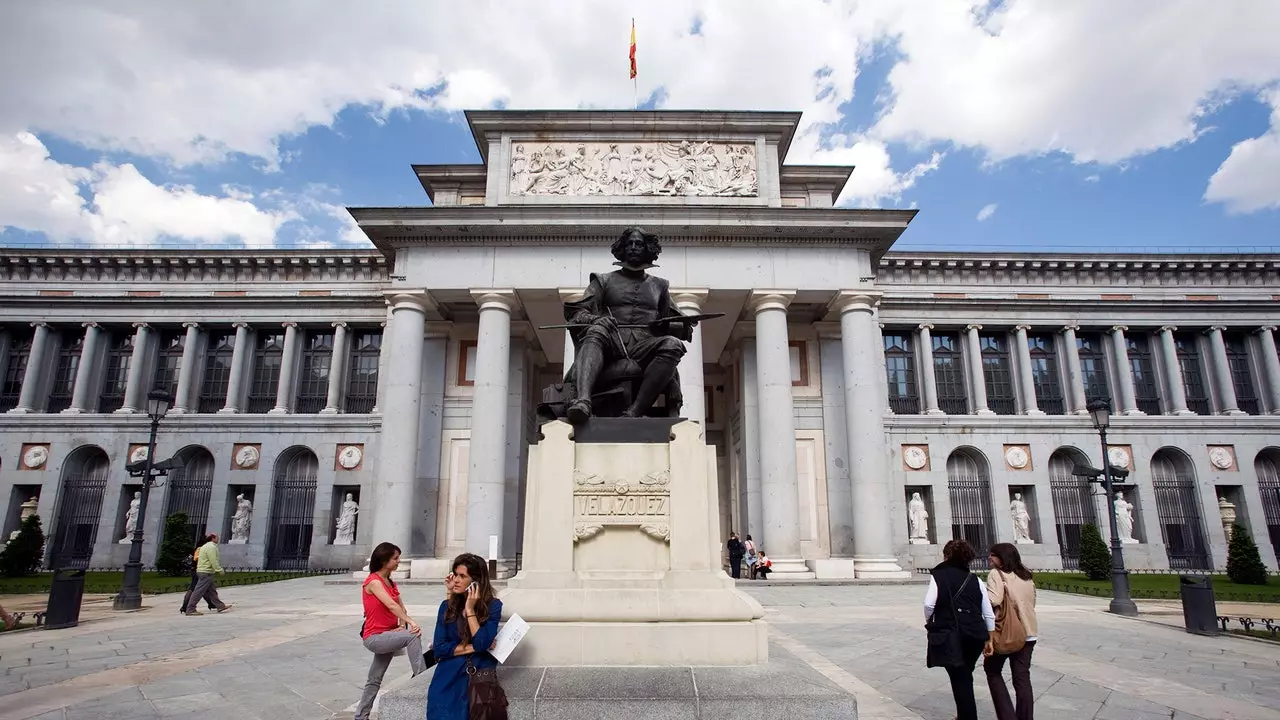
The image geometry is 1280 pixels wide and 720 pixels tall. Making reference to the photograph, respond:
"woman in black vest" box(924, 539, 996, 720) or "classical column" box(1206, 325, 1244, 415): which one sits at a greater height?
"classical column" box(1206, 325, 1244, 415)

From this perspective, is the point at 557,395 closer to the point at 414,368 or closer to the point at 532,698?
the point at 532,698

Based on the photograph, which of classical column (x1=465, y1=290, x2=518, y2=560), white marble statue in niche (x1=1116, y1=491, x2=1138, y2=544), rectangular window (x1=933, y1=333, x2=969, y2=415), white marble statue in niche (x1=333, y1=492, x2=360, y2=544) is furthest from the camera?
rectangular window (x1=933, y1=333, x2=969, y2=415)

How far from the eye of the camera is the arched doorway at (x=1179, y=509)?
109 feet

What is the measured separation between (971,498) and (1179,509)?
34.3 ft

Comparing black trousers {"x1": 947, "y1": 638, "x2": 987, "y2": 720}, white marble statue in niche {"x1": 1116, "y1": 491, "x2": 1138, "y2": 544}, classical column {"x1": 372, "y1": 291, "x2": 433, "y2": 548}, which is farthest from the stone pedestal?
white marble statue in niche {"x1": 1116, "y1": 491, "x2": 1138, "y2": 544}

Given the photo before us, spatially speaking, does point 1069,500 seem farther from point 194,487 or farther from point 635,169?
point 194,487

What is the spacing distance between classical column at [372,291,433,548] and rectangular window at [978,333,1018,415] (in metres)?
28.0

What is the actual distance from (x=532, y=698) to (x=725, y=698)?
129cm

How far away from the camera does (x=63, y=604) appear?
41.7 feet

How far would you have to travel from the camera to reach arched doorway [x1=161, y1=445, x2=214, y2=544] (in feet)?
108

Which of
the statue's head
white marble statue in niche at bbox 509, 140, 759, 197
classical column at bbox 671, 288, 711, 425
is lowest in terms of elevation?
the statue's head

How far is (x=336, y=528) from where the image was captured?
32.5 m

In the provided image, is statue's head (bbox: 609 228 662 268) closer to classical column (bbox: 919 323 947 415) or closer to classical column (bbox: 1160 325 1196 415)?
classical column (bbox: 919 323 947 415)

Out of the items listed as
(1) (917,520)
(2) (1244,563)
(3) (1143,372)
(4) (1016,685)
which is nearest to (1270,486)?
(3) (1143,372)
